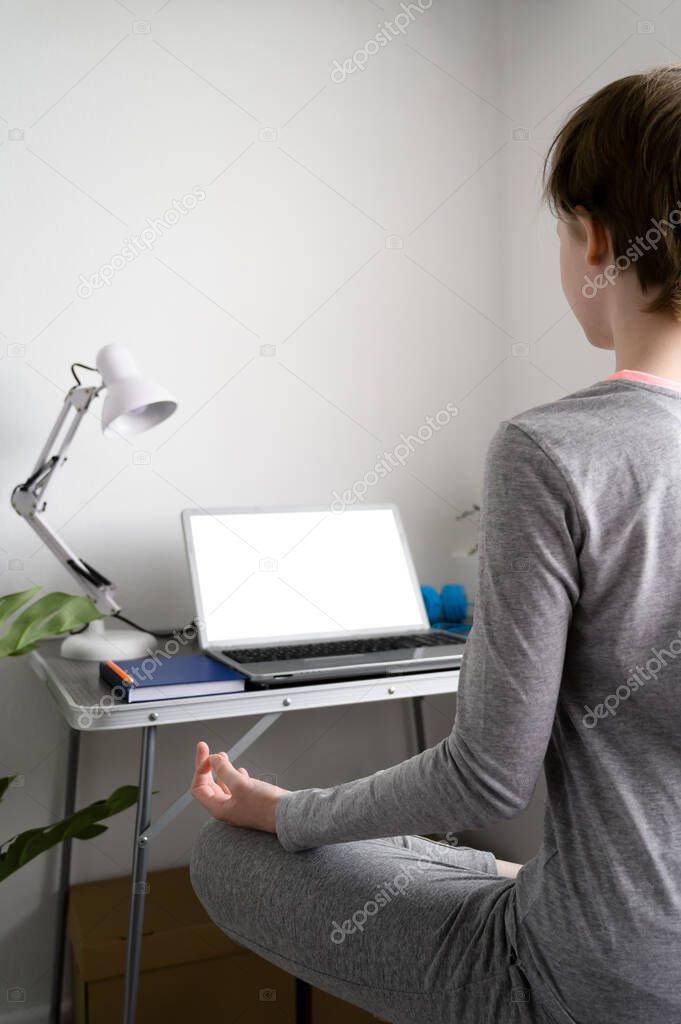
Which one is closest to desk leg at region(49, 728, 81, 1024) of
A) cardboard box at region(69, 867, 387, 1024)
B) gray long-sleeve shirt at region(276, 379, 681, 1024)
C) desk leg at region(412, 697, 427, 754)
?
cardboard box at region(69, 867, 387, 1024)

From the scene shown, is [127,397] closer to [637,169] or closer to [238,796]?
[238,796]

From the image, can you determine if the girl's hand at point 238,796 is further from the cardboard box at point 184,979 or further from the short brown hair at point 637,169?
the cardboard box at point 184,979

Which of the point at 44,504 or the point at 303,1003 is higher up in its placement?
the point at 44,504

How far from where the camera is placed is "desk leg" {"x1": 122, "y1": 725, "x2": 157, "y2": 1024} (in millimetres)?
1296

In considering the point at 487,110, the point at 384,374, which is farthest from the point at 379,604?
the point at 487,110

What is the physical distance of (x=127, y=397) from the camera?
1484mm

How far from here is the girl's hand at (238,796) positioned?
2.88 feet

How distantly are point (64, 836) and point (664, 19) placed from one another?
1.77 meters

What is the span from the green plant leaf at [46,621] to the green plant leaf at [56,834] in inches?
11.4

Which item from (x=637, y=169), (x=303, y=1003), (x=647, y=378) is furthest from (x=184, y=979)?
(x=637, y=169)

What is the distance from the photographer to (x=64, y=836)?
1.39 metres

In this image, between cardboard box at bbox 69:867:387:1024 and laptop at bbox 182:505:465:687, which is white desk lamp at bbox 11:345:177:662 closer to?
laptop at bbox 182:505:465:687

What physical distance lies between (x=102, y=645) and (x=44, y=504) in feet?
0.87

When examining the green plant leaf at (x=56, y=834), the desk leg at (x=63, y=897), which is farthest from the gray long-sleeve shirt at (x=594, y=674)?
the desk leg at (x=63, y=897)
